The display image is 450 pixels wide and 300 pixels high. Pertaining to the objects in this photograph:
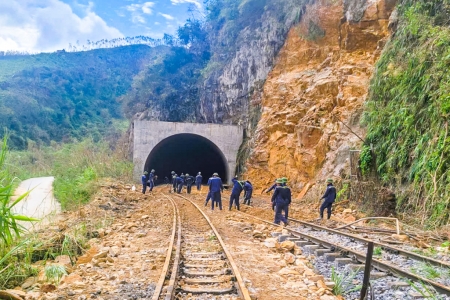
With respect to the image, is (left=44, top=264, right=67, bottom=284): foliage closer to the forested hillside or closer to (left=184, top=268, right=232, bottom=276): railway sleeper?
(left=184, top=268, right=232, bottom=276): railway sleeper

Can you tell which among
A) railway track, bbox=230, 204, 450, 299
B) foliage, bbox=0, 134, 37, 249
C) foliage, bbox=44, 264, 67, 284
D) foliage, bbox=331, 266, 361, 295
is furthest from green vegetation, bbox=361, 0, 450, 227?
foliage, bbox=0, 134, 37, 249

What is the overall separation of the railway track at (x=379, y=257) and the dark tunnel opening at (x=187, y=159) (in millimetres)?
19686

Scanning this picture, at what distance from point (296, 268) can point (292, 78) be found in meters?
16.8

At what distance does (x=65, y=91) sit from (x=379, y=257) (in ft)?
216

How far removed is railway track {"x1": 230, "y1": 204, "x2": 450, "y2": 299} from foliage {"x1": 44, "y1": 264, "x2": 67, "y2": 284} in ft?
13.1

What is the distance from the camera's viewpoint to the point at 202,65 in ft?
124

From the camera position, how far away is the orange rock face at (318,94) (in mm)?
15625

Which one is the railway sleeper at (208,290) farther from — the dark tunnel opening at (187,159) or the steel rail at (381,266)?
the dark tunnel opening at (187,159)

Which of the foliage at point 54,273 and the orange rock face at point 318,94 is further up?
the orange rock face at point 318,94

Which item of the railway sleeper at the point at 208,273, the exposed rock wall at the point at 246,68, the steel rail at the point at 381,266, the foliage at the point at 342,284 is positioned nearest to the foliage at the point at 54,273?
the railway sleeper at the point at 208,273

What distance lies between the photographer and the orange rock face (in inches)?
615

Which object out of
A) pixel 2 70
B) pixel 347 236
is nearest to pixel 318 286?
pixel 347 236

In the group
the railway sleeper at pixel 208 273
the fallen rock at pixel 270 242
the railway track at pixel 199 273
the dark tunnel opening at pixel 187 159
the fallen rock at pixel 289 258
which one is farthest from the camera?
the dark tunnel opening at pixel 187 159

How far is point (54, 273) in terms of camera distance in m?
4.54
